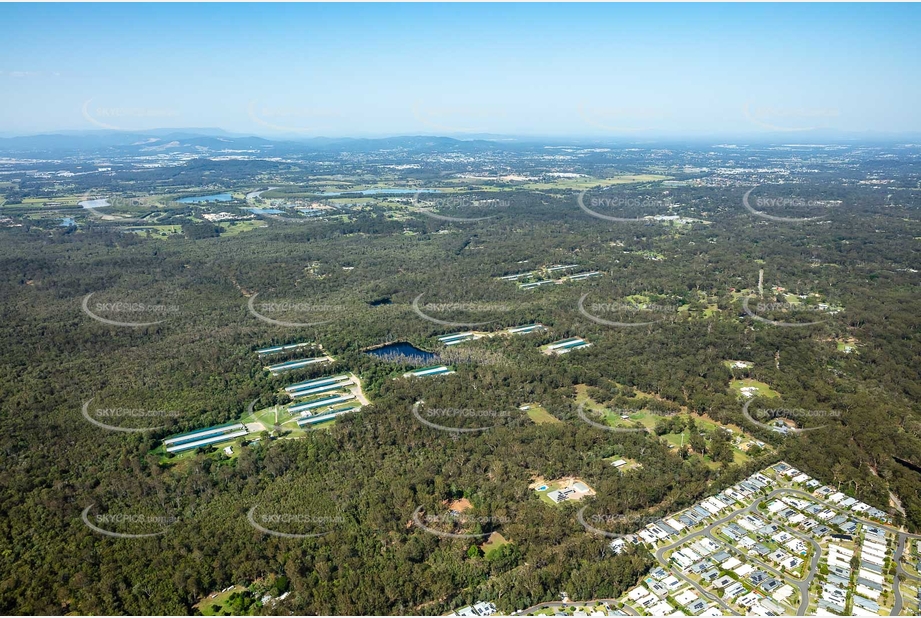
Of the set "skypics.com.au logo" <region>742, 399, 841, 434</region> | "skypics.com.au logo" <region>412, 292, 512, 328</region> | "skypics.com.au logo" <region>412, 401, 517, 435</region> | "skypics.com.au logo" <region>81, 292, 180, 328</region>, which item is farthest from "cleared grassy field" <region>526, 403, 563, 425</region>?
"skypics.com.au logo" <region>81, 292, 180, 328</region>

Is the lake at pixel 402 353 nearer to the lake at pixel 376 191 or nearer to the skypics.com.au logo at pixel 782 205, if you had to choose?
the skypics.com.au logo at pixel 782 205

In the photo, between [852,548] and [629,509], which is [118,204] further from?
[852,548]

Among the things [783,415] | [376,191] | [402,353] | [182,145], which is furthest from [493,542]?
[182,145]

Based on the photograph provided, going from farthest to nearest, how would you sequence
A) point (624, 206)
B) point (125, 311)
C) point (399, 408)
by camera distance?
point (624, 206), point (125, 311), point (399, 408)

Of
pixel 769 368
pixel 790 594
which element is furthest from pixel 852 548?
pixel 769 368

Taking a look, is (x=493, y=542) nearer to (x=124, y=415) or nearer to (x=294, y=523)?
(x=294, y=523)

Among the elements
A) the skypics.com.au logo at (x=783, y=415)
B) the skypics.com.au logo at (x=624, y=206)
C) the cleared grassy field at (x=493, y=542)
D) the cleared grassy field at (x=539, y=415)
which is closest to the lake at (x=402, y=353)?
the cleared grassy field at (x=539, y=415)

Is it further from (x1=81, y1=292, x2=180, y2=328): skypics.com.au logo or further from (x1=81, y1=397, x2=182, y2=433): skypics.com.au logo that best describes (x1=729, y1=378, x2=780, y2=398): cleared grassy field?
(x1=81, y1=292, x2=180, y2=328): skypics.com.au logo
